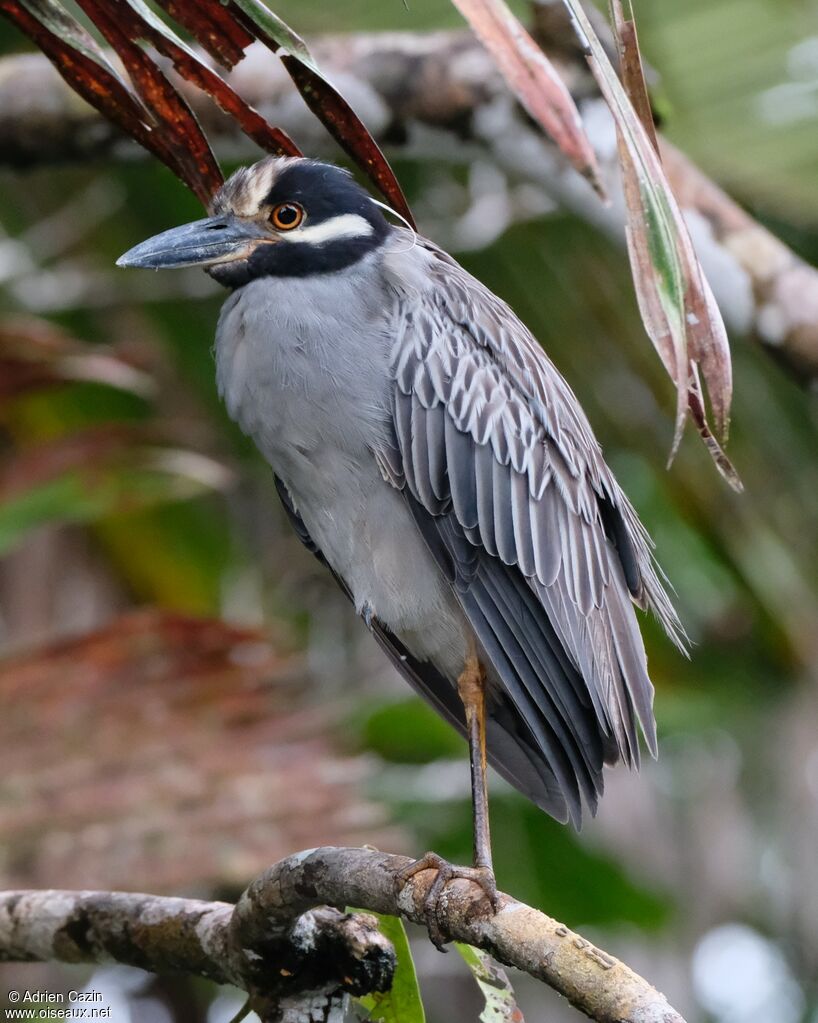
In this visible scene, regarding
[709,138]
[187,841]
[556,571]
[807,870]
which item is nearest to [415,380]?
[556,571]

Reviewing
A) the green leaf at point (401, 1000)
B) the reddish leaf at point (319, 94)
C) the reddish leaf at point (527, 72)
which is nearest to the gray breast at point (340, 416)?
the reddish leaf at point (319, 94)

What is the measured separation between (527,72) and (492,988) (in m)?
1.34

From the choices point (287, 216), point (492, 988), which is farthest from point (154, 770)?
point (492, 988)

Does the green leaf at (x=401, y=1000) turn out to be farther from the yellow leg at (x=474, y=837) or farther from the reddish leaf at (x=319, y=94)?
the reddish leaf at (x=319, y=94)

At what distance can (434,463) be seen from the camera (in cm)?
266

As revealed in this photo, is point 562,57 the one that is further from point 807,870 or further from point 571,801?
point 807,870

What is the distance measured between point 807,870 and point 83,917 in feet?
14.0

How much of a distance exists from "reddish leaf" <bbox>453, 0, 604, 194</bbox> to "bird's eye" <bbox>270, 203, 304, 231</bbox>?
115 cm

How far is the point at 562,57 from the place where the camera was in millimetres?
3309

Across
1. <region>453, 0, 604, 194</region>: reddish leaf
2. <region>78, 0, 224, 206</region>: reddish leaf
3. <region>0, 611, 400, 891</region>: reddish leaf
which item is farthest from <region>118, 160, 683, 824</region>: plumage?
<region>453, 0, 604, 194</region>: reddish leaf

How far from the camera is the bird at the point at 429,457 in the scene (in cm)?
265

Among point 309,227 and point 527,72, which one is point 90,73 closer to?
point 527,72

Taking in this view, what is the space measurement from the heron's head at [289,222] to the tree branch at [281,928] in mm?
1251

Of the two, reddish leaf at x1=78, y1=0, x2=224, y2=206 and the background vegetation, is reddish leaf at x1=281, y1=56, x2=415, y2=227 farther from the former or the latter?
the background vegetation
